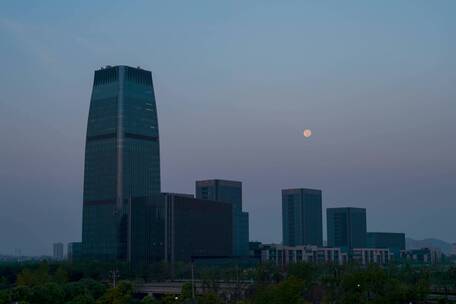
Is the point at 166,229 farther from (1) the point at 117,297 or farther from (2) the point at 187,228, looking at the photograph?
(1) the point at 117,297

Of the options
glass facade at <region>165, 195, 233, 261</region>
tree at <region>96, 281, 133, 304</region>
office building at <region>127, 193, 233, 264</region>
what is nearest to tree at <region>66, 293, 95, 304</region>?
tree at <region>96, 281, 133, 304</region>

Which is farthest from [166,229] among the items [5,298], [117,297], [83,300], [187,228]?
[5,298]

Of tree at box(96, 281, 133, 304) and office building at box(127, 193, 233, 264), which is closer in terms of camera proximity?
tree at box(96, 281, 133, 304)

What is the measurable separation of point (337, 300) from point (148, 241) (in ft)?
351

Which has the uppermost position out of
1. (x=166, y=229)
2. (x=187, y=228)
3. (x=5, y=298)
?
(x=187, y=228)

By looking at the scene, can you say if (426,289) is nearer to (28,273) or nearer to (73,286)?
(73,286)

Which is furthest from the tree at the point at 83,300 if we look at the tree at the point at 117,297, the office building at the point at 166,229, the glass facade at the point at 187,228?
the glass facade at the point at 187,228

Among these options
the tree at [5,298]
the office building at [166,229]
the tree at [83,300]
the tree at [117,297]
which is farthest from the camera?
the office building at [166,229]

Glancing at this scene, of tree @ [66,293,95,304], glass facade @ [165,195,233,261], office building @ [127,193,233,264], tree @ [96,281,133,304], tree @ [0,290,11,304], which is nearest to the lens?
tree @ [0,290,11,304]

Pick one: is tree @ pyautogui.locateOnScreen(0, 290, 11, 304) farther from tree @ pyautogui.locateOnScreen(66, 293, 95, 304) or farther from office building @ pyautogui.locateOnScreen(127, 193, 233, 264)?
office building @ pyautogui.locateOnScreen(127, 193, 233, 264)

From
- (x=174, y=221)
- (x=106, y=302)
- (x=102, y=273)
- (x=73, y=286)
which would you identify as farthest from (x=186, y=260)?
(x=106, y=302)

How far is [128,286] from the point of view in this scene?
302 feet

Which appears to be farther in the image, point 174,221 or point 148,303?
point 174,221

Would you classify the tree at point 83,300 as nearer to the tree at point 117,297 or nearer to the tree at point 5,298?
the tree at point 117,297
